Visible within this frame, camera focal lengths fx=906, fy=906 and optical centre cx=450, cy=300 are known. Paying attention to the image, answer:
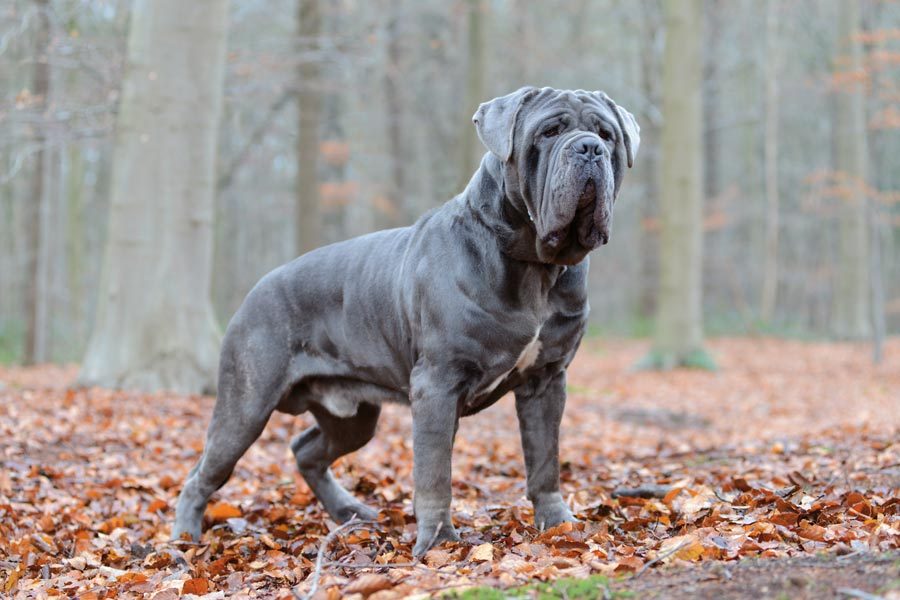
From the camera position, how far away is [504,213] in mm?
3949

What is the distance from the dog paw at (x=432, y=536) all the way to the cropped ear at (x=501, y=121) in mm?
1614

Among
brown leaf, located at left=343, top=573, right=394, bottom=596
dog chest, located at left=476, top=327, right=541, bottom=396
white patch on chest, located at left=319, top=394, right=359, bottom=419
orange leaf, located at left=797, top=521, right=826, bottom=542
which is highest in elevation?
dog chest, located at left=476, top=327, right=541, bottom=396

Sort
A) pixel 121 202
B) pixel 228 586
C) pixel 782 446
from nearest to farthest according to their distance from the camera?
pixel 228 586
pixel 782 446
pixel 121 202

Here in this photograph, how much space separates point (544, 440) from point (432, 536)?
2.46 ft

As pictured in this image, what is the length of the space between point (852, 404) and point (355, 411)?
27.9ft

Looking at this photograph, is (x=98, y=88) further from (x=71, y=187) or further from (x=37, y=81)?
(x=71, y=187)

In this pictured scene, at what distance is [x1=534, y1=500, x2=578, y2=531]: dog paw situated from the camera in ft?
14.1

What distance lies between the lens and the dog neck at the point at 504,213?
3.88 m

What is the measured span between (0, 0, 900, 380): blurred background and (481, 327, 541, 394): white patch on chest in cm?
598

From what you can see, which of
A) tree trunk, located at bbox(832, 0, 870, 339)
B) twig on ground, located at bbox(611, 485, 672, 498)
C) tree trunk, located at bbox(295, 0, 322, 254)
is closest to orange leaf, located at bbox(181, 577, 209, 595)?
twig on ground, located at bbox(611, 485, 672, 498)

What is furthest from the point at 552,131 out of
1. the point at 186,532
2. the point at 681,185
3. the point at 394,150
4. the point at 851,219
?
the point at 394,150

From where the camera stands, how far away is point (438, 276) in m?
3.99

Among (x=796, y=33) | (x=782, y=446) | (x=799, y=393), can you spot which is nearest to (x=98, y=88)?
(x=782, y=446)

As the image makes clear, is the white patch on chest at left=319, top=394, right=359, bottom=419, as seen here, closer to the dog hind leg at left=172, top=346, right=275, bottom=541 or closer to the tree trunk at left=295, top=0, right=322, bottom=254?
the dog hind leg at left=172, top=346, right=275, bottom=541
